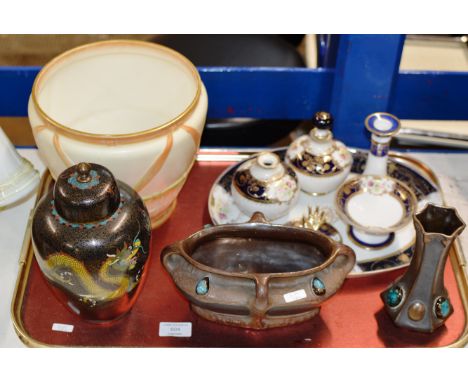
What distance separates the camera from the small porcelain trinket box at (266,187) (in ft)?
4.27

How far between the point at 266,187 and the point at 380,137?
0.26 metres

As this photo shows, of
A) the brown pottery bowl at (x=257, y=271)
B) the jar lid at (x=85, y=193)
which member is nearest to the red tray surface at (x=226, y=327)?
the brown pottery bowl at (x=257, y=271)

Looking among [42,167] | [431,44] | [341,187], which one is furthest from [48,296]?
[431,44]

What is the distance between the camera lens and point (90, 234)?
103 centimetres

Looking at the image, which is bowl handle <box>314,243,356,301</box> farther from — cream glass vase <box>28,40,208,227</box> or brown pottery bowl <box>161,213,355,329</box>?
cream glass vase <box>28,40,208,227</box>

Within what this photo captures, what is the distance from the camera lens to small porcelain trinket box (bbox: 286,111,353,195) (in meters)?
1.37

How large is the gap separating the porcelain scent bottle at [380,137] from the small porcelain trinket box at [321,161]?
0.05 m

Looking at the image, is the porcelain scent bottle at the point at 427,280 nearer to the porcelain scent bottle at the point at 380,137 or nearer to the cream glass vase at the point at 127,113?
the porcelain scent bottle at the point at 380,137

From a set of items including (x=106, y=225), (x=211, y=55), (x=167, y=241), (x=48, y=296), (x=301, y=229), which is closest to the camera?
(x=106, y=225)

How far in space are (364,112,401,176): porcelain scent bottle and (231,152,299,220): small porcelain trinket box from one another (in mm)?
191

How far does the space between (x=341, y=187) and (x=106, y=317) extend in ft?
1.83

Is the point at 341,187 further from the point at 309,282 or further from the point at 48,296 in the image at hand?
the point at 48,296

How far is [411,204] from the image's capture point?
135 cm

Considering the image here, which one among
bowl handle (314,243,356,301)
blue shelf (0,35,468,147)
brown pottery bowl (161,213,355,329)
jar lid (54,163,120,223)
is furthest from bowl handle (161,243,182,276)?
blue shelf (0,35,468,147)
